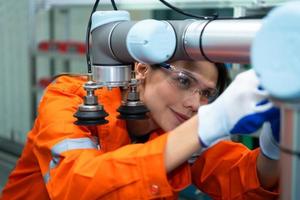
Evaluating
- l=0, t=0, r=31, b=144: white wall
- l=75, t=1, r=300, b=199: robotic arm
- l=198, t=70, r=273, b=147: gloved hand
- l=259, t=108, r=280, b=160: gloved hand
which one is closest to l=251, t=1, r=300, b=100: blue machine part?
l=75, t=1, r=300, b=199: robotic arm

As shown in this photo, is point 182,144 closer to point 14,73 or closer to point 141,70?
point 141,70

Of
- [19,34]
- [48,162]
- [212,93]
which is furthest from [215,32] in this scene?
[19,34]

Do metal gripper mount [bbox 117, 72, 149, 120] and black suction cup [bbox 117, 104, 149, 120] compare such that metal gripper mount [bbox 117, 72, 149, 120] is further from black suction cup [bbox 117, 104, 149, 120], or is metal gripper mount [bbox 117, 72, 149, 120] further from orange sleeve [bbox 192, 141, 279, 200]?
orange sleeve [bbox 192, 141, 279, 200]

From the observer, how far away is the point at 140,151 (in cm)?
90

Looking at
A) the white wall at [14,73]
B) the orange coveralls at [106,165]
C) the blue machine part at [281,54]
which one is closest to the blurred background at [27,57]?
the white wall at [14,73]

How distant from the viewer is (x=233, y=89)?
78cm

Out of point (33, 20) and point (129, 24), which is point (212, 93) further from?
point (33, 20)

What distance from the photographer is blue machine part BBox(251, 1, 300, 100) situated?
1.84ft

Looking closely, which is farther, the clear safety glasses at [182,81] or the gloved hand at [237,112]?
the clear safety glasses at [182,81]

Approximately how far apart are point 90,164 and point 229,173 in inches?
18.6

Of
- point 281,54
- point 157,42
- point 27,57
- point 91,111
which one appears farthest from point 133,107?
point 27,57

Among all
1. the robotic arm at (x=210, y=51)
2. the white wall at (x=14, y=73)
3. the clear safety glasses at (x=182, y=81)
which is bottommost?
the white wall at (x=14, y=73)

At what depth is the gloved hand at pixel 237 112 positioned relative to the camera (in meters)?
0.73

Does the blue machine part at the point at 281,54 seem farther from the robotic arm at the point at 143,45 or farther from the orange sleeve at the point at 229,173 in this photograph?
the orange sleeve at the point at 229,173
